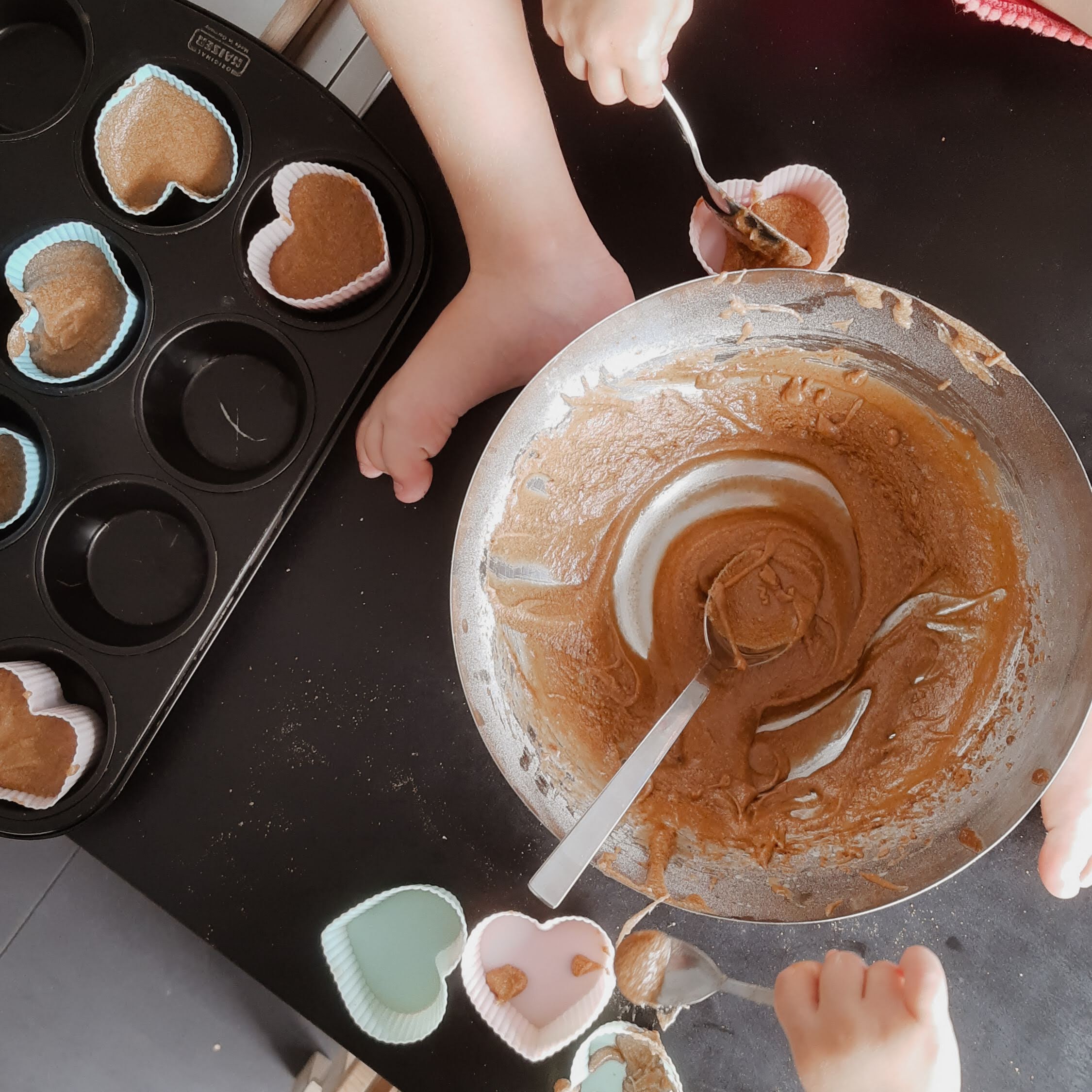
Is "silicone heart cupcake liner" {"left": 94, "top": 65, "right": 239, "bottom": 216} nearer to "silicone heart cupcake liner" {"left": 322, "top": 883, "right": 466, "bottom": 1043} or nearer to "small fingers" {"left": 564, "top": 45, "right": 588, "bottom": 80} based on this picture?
"small fingers" {"left": 564, "top": 45, "right": 588, "bottom": 80}

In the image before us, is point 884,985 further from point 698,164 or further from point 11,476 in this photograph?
point 11,476

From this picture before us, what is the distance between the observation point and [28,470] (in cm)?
101

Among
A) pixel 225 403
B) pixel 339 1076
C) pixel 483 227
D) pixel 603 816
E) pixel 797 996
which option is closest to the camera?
pixel 603 816

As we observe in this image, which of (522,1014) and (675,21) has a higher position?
(675,21)

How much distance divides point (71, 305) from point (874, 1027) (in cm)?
126

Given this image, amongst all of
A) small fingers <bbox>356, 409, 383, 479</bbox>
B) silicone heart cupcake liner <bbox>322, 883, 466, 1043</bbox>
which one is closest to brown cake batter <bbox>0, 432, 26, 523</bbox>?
small fingers <bbox>356, 409, 383, 479</bbox>

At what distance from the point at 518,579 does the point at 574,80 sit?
648 mm

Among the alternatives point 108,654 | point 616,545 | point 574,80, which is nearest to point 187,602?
point 108,654

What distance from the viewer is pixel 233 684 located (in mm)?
1010

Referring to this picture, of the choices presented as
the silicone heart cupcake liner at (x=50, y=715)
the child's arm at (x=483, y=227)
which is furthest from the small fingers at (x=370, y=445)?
the silicone heart cupcake liner at (x=50, y=715)

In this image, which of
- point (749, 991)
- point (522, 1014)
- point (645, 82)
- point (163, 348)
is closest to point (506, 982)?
point (522, 1014)

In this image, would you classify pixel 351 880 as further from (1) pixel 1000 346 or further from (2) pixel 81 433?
(1) pixel 1000 346

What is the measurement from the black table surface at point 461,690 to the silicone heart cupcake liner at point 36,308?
309 millimetres

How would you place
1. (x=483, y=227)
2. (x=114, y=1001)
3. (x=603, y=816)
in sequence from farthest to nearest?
(x=114, y=1001) < (x=483, y=227) < (x=603, y=816)
